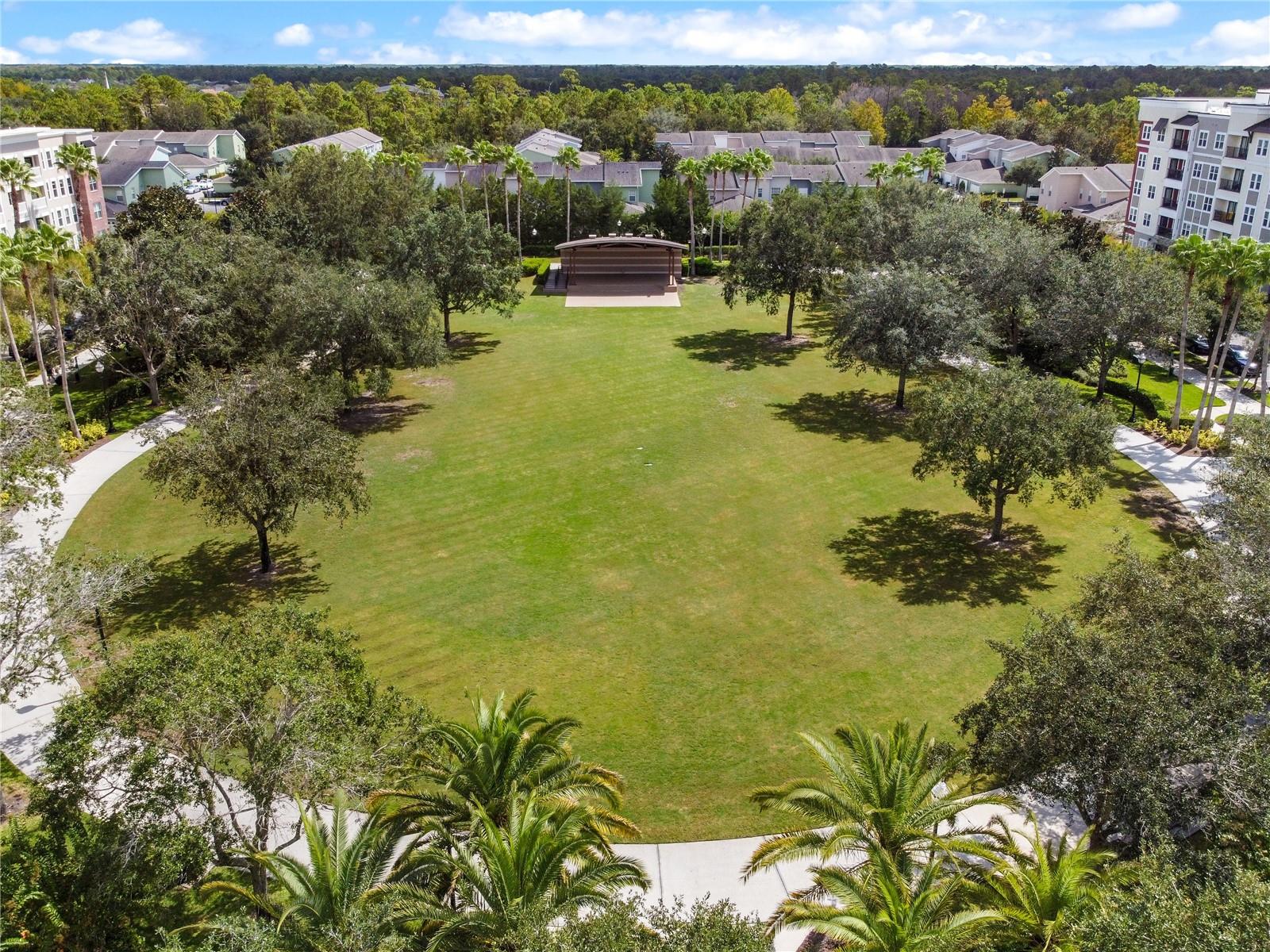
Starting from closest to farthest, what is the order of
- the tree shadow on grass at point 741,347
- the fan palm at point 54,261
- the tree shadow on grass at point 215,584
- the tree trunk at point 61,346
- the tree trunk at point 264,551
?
the tree shadow on grass at point 215,584 < the tree trunk at point 264,551 < the fan palm at point 54,261 < the tree trunk at point 61,346 < the tree shadow on grass at point 741,347

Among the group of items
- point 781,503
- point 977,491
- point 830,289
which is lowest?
point 781,503

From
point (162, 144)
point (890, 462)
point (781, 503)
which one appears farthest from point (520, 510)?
point (162, 144)

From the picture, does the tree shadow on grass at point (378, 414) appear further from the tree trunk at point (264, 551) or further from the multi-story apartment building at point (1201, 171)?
the multi-story apartment building at point (1201, 171)

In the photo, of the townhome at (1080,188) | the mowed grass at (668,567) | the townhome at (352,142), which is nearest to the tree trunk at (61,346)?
the mowed grass at (668,567)

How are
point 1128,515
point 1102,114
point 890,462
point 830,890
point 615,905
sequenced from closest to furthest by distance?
1. point 615,905
2. point 830,890
3. point 1128,515
4. point 890,462
5. point 1102,114

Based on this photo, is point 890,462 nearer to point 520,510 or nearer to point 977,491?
point 977,491

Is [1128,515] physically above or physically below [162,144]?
below

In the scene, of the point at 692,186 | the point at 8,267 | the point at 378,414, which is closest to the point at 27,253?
the point at 8,267
